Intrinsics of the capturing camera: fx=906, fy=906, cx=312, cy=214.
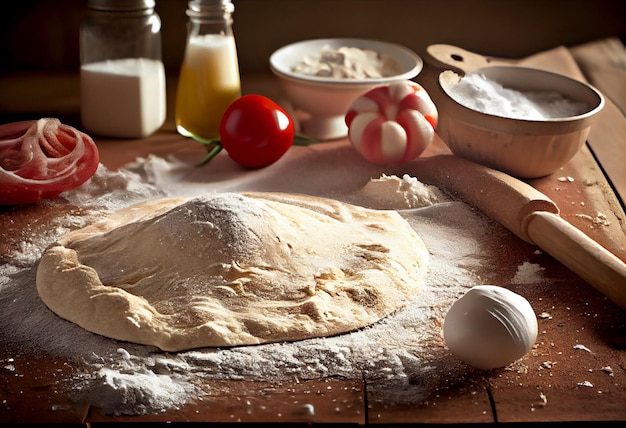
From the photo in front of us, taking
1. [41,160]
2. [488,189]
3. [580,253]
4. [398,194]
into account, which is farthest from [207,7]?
[580,253]

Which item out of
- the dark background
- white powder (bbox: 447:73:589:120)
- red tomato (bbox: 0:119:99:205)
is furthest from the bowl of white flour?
red tomato (bbox: 0:119:99:205)

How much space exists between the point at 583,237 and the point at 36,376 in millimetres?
887

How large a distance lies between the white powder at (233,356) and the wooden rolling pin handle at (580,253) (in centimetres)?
12

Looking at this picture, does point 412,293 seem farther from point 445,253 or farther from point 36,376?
point 36,376

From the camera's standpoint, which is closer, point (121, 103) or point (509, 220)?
point (509, 220)

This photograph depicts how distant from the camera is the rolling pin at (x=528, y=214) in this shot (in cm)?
143

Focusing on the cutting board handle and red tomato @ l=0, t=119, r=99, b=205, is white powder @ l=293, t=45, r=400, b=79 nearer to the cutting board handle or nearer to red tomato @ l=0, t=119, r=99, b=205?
the cutting board handle

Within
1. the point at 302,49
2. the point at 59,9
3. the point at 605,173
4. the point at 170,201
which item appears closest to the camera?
the point at 170,201

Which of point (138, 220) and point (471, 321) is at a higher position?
point (471, 321)

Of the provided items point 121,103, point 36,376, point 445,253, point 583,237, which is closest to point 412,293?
point 445,253

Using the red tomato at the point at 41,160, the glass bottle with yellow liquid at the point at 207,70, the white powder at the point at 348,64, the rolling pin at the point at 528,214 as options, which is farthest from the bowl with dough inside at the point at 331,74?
the red tomato at the point at 41,160

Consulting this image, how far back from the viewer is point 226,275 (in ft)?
4.54

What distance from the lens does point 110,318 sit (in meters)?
1.31

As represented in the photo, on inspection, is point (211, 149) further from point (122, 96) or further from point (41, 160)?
point (41, 160)
